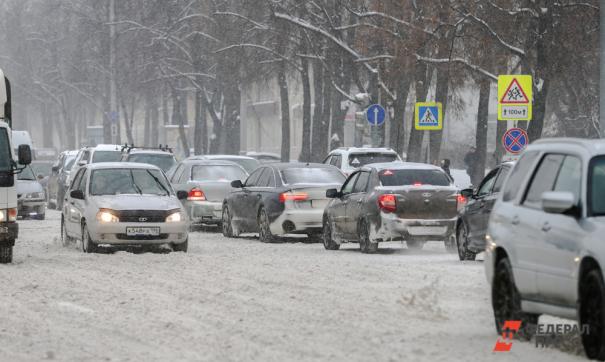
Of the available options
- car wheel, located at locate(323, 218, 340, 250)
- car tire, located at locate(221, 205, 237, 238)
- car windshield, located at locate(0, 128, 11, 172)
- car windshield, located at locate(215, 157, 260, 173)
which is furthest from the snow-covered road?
car windshield, located at locate(215, 157, 260, 173)

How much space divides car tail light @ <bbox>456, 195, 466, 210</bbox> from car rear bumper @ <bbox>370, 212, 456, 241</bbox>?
297 mm

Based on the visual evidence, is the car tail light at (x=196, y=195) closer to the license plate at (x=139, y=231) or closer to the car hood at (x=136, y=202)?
the car hood at (x=136, y=202)

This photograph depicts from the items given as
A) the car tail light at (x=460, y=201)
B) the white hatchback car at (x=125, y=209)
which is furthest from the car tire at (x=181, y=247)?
the car tail light at (x=460, y=201)

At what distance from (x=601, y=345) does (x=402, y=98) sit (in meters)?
33.9

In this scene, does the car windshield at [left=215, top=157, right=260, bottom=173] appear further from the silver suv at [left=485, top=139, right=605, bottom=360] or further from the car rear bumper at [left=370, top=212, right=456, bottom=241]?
the silver suv at [left=485, top=139, right=605, bottom=360]

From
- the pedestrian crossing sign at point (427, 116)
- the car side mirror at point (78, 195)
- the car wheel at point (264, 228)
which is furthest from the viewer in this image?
the pedestrian crossing sign at point (427, 116)

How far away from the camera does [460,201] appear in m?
23.7

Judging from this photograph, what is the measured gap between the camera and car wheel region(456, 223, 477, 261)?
863 inches

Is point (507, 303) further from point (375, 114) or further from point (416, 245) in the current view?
point (375, 114)

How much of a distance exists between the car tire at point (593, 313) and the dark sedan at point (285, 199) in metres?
16.6

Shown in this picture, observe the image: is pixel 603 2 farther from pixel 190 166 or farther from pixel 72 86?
pixel 72 86

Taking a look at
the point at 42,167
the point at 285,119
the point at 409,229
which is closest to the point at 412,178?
the point at 409,229

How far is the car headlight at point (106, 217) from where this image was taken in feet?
75.6

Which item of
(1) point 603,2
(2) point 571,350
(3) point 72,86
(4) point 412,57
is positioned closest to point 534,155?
(2) point 571,350
